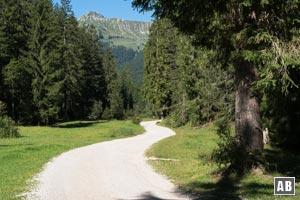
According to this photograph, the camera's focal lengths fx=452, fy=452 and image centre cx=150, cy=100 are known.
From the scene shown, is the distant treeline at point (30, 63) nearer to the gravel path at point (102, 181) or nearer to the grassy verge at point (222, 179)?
the gravel path at point (102, 181)

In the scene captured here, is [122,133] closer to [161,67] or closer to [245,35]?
[245,35]

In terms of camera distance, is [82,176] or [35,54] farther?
[35,54]

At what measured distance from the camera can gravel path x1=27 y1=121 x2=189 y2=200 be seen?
432 inches

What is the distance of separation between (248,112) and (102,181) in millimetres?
4690

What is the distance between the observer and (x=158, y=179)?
13930 mm

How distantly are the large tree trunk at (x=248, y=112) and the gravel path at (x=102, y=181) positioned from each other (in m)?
2.54

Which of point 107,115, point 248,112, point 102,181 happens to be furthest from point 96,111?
point 248,112

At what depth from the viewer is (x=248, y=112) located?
12797 mm

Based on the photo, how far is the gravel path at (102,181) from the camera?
10961 millimetres

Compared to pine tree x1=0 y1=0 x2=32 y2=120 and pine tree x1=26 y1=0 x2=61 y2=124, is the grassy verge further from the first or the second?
pine tree x1=0 y1=0 x2=32 y2=120

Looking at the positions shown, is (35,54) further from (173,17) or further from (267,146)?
(173,17)

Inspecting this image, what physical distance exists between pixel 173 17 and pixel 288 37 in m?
3.39

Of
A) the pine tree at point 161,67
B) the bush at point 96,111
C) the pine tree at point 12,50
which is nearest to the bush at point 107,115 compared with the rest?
the bush at point 96,111

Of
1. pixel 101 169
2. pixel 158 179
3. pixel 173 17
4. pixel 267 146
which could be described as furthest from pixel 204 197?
pixel 267 146
